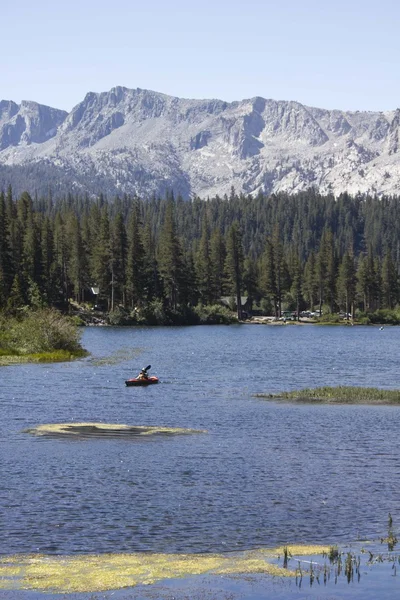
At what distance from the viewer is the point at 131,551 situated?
28.3 meters

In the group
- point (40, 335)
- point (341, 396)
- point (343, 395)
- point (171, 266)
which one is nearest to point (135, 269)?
point (171, 266)

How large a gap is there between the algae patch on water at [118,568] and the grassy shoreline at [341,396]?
115ft

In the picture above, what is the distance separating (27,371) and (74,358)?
14.8 metres

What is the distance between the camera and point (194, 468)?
3988 cm

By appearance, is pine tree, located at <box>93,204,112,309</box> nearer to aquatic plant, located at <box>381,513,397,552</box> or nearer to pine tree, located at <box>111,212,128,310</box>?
pine tree, located at <box>111,212,128,310</box>

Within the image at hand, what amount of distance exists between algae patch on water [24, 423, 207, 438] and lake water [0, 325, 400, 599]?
3.42ft

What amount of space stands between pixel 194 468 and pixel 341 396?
26767 millimetres

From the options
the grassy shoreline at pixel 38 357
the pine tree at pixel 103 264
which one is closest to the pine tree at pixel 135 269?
the pine tree at pixel 103 264

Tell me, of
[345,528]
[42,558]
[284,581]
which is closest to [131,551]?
[42,558]

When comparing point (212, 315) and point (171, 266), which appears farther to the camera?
point (212, 315)

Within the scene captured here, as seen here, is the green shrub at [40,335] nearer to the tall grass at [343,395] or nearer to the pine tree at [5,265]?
the tall grass at [343,395]

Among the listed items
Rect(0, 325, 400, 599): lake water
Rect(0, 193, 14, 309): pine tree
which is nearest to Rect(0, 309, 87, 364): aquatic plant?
Rect(0, 325, 400, 599): lake water

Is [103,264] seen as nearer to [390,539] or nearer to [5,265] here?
[5,265]

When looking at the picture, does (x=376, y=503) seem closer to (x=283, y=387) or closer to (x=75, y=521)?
(x=75, y=521)
